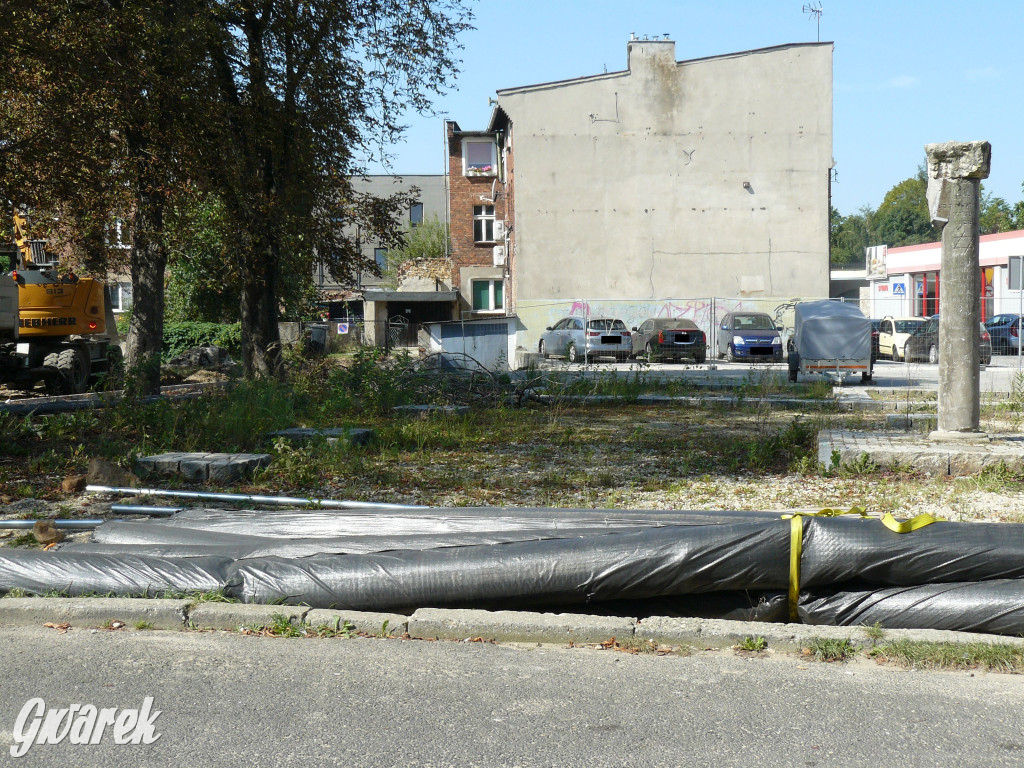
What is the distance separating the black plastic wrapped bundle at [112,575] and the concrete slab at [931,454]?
628cm

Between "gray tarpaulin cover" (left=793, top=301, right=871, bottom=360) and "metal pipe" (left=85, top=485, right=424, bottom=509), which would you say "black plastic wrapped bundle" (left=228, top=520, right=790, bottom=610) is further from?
"gray tarpaulin cover" (left=793, top=301, right=871, bottom=360)

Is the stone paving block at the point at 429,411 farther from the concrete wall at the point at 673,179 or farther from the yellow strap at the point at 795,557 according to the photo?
the concrete wall at the point at 673,179

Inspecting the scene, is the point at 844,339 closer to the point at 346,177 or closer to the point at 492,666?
the point at 346,177

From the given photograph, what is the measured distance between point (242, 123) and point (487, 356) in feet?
25.5

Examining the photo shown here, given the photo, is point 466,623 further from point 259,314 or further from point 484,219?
Answer: point 484,219

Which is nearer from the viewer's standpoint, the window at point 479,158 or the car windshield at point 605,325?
the car windshield at point 605,325

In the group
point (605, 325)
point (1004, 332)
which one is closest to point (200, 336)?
point (605, 325)

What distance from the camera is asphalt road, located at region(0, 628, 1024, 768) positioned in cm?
350

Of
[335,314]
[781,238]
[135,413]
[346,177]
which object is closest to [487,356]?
[346,177]

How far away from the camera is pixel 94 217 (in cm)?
1455

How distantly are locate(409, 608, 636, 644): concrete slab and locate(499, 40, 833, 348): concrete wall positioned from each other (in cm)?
3319

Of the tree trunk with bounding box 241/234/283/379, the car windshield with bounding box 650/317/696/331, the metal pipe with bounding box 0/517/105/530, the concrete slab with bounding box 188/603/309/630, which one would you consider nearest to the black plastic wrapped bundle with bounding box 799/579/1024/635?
the concrete slab with bounding box 188/603/309/630

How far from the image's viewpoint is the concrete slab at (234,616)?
16.0 feet

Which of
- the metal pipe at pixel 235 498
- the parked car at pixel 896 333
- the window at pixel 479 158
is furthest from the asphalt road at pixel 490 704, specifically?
the window at pixel 479 158
